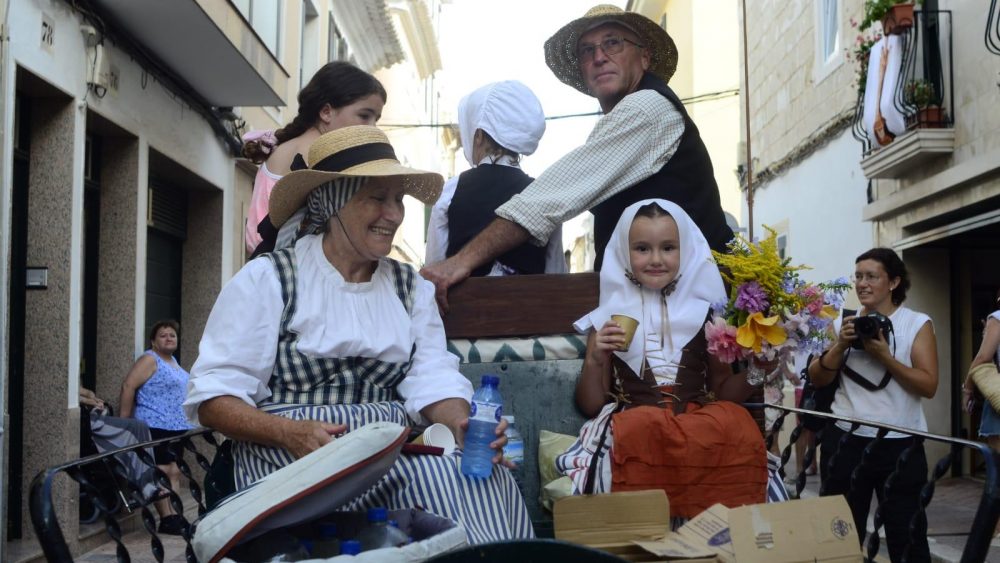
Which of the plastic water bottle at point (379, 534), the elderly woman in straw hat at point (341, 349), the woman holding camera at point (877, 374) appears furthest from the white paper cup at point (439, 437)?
the woman holding camera at point (877, 374)

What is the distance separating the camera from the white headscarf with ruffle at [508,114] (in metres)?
4.54

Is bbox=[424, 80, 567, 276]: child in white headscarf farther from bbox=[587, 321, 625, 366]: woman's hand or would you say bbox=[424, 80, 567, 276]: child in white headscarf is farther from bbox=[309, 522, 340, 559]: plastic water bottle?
bbox=[309, 522, 340, 559]: plastic water bottle

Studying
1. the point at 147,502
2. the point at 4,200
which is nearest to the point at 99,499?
the point at 147,502

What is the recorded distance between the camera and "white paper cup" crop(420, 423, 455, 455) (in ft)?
10.7

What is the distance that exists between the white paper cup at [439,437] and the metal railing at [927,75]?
347 inches

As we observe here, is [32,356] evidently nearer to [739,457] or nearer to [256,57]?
[256,57]

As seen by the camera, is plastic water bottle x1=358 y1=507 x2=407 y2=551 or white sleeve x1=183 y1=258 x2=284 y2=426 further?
white sleeve x1=183 y1=258 x2=284 y2=426

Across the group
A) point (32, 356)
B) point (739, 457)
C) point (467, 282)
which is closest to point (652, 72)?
point (467, 282)

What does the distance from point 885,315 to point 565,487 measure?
3016 millimetres

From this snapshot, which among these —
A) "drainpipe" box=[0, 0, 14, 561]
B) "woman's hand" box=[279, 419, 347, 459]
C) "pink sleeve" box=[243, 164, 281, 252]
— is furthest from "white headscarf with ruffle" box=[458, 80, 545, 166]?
"drainpipe" box=[0, 0, 14, 561]

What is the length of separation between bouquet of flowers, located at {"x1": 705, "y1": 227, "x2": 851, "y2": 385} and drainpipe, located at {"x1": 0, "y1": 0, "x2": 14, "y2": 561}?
16.8 ft

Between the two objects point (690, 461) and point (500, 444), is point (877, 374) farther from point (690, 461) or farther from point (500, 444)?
point (500, 444)

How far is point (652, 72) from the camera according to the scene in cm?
464

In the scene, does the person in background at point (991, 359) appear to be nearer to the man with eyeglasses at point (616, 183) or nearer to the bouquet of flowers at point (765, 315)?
the man with eyeglasses at point (616, 183)
